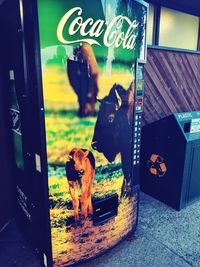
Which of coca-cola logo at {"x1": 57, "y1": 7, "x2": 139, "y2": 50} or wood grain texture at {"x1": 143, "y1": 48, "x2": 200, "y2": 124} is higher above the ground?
coca-cola logo at {"x1": 57, "y1": 7, "x2": 139, "y2": 50}

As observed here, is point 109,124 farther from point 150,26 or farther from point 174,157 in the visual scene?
point 150,26

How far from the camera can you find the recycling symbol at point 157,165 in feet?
8.01

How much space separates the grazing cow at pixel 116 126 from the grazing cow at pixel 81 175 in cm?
10

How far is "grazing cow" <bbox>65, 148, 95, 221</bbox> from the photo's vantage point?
140 cm

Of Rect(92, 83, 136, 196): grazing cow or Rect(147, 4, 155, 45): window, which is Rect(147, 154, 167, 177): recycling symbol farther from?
Rect(147, 4, 155, 45): window

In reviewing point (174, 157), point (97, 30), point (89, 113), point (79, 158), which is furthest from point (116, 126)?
point (174, 157)

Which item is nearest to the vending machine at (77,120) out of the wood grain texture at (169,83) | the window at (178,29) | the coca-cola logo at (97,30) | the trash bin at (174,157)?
the coca-cola logo at (97,30)

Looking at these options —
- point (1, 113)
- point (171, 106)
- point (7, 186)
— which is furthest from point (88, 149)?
point (171, 106)

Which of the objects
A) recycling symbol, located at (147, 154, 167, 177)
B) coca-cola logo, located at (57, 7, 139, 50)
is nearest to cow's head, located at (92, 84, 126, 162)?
coca-cola logo, located at (57, 7, 139, 50)

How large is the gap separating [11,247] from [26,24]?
5.57 ft

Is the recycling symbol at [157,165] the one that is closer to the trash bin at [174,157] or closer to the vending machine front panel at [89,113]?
the trash bin at [174,157]

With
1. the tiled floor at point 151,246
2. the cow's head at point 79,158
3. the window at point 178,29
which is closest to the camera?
the cow's head at point 79,158

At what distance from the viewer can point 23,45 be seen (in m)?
1.22

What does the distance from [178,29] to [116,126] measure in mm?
2391
